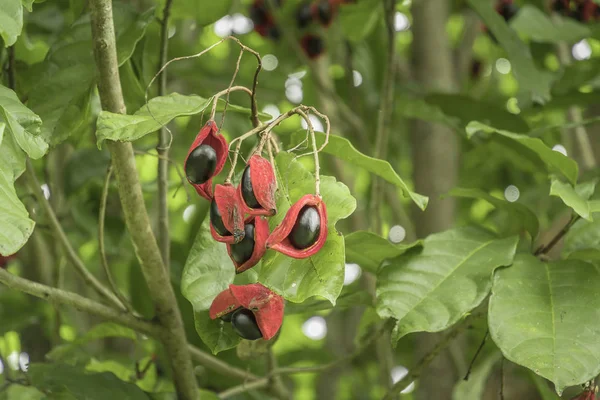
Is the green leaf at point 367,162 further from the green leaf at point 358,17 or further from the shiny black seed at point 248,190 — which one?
the green leaf at point 358,17

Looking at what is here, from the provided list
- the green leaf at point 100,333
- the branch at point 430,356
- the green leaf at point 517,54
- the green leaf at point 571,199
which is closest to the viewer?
the green leaf at point 571,199

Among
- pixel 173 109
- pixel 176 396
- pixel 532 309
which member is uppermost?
pixel 173 109

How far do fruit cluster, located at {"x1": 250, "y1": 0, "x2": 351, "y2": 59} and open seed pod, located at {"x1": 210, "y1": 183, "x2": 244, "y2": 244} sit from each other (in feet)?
3.85

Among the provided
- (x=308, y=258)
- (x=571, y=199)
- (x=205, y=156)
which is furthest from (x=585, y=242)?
(x=205, y=156)

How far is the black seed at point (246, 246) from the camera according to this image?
86 cm

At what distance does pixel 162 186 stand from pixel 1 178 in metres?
0.45

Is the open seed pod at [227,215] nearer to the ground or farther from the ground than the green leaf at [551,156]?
farther from the ground

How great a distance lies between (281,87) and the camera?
6.97 feet

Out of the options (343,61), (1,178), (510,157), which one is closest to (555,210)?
(510,157)

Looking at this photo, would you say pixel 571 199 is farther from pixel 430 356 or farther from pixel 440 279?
pixel 430 356

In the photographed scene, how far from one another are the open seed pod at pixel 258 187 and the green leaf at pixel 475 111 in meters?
0.82

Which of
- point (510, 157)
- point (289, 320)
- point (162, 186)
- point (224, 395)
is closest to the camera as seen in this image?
point (162, 186)

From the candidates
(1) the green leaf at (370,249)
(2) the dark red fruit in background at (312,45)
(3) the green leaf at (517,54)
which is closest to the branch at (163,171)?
(1) the green leaf at (370,249)

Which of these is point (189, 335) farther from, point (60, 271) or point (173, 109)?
point (173, 109)
